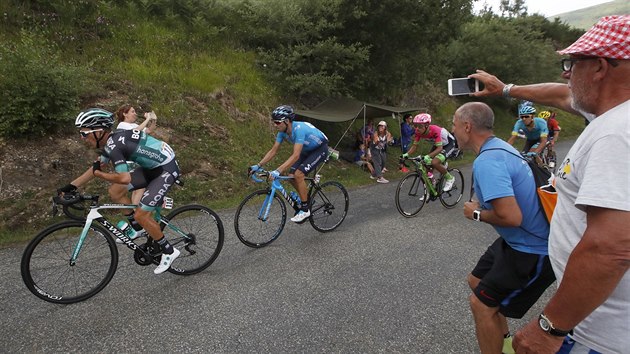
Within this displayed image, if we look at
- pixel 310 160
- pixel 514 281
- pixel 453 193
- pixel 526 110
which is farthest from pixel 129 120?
pixel 526 110

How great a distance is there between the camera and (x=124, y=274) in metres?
4.52

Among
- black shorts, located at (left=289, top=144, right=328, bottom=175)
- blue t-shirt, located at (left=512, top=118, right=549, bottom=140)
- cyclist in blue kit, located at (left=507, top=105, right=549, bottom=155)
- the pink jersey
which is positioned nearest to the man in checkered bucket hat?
black shorts, located at (left=289, top=144, right=328, bottom=175)

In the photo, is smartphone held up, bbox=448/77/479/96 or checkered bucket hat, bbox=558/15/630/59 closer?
checkered bucket hat, bbox=558/15/630/59

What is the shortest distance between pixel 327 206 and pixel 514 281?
4271 millimetres

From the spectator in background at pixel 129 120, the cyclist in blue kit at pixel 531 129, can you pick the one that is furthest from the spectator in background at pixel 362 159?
the spectator in background at pixel 129 120

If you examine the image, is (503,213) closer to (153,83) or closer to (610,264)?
(610,264)

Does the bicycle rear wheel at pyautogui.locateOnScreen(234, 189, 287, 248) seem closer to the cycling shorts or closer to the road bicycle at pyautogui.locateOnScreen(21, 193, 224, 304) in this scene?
the road bicycle at pyautogui.locateOnScreen(21, 193, 224, 304)

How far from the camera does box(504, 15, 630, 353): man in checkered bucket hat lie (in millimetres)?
1185

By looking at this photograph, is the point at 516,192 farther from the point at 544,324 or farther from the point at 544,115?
the point at 544,115

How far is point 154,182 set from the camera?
14.3ft

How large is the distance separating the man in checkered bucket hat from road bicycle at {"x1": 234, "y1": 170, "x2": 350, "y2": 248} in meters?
4.40

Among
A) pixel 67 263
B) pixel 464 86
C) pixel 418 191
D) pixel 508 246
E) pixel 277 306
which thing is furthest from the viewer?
pixel 418 191

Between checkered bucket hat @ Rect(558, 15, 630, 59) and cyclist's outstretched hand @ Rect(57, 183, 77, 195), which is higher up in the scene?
checkered bucket hat @ Rect(558, 15, 630, 59)

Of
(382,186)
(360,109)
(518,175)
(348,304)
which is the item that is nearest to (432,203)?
(382,186)
